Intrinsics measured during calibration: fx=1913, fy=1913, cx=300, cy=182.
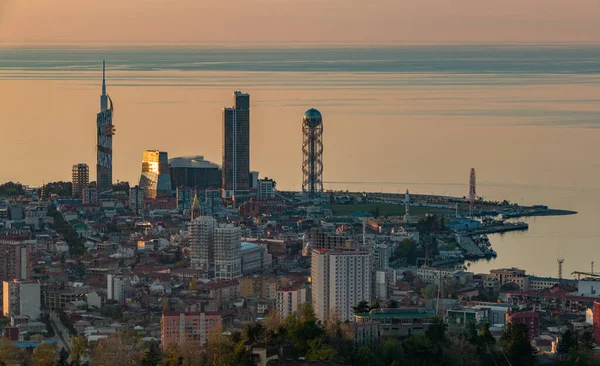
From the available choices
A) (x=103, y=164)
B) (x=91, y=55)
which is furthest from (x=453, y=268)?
(x=91, y=55)

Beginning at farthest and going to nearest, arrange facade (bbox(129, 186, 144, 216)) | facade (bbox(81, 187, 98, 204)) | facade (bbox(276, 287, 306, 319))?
1. facade (bbox(81, 187, 98, 204))
2. facade (bbox(129, 186, 144, 216))
3. facade (bbox(276, 287, 306, 319))

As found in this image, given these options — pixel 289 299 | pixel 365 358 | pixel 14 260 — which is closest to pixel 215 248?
pixel 14 260

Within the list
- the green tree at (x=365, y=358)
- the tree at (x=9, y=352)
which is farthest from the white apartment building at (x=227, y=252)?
the green tree at (x=365, y=358)

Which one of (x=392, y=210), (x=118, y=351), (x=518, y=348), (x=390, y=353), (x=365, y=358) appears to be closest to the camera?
(x=365, y=358)

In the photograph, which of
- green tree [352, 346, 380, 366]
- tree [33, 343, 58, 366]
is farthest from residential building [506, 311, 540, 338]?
tree [33, 343, 58, 366]

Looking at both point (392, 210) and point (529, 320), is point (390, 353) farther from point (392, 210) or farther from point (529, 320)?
point (392, 210)

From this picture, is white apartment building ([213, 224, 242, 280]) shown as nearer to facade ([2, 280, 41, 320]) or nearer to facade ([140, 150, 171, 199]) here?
facade ([2, 280, 41, 320])
